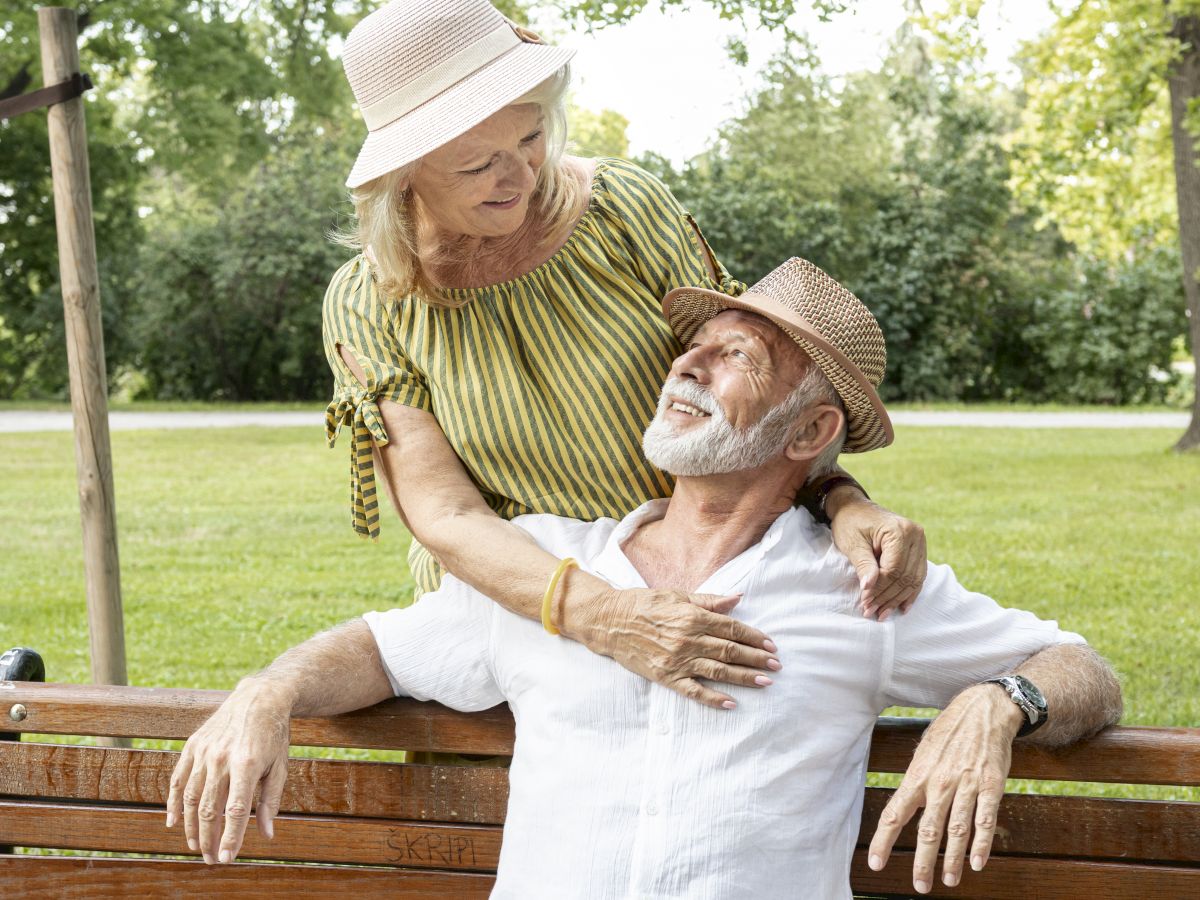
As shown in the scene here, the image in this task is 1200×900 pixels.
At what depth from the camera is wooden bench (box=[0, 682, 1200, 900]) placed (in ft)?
7.41

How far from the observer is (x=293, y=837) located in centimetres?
252

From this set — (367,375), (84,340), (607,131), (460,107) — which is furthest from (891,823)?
(607,131)

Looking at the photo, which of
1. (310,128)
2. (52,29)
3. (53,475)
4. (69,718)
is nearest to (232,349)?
(310,128)

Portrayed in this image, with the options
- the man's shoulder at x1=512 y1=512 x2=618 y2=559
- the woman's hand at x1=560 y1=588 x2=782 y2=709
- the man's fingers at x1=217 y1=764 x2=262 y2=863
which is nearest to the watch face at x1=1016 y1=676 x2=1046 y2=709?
the woman's hand at x1=560 y1=588 x2=782 y2=709

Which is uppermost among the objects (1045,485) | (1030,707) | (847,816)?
(1030,707)

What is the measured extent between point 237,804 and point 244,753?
3.0 inches

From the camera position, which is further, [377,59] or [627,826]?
[377,59]

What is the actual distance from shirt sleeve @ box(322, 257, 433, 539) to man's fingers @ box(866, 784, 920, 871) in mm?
1023

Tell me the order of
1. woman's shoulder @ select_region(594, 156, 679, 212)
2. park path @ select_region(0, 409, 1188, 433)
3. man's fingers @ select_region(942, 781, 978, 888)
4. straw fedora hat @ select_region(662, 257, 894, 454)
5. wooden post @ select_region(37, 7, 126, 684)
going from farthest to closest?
1. park path @ select_region(0, 409, 1188, 433)
2. wooden post @ select_region(37, 7, 126, 684)
3. woman's shoulder @ select_region(594, 156, 679, 212)
4. straw fedora hat @ select_region(662, 257, 894, 454)
5. man's fingers @ select_region(942, 781, 978, 888)

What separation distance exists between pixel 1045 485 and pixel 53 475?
8769 millimetres

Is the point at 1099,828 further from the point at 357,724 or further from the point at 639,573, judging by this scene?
the point at 357,724

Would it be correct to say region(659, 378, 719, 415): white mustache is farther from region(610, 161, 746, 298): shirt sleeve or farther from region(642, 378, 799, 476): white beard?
region(610, 161, 746, 298): shirt sleeve

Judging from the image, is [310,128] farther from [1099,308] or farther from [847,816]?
[847,816]

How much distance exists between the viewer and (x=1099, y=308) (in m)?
21.0
